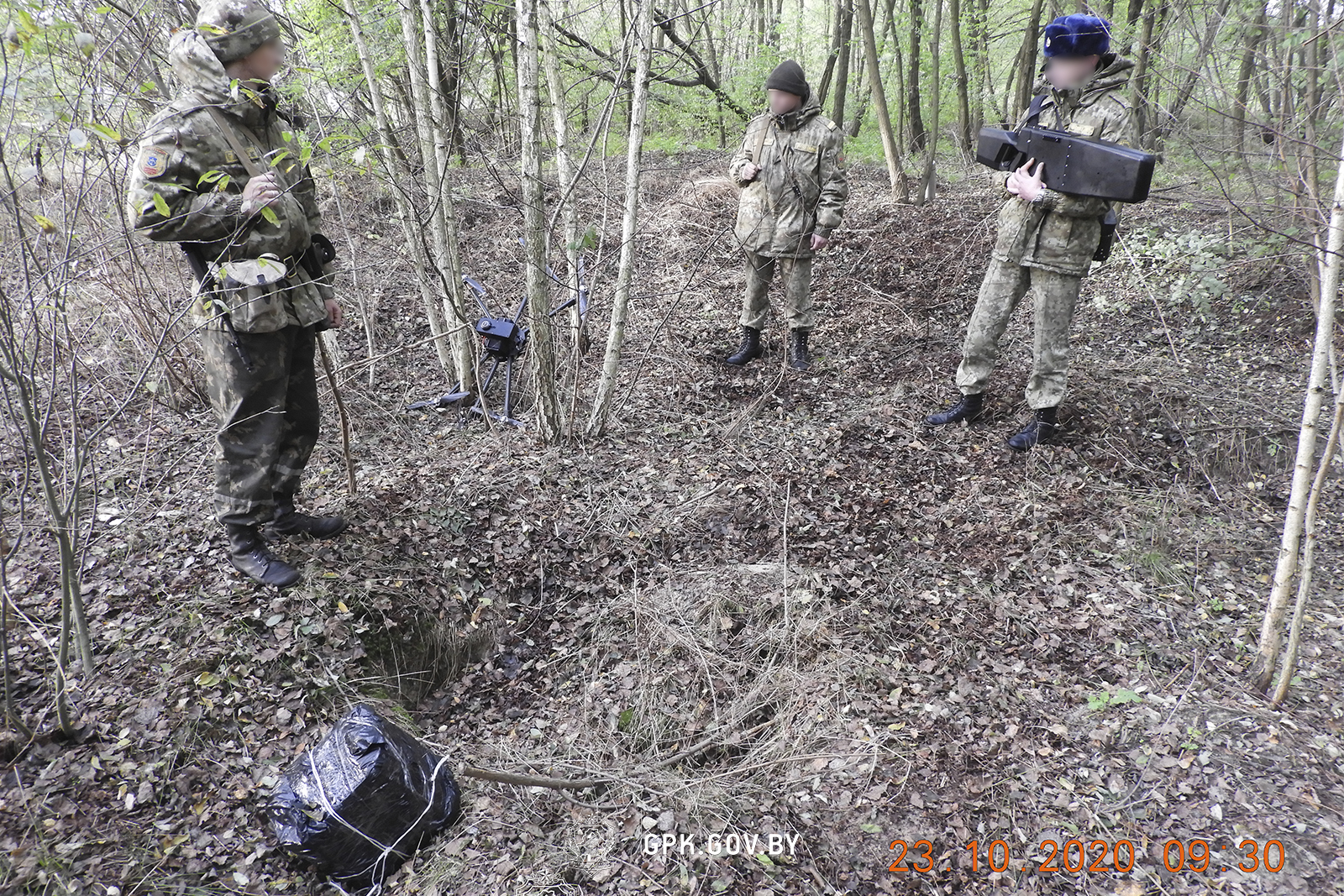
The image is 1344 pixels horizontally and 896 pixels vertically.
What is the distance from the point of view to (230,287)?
2744 mm

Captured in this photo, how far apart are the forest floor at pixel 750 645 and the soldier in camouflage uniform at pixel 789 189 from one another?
2.74ft

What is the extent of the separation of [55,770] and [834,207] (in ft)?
16.8

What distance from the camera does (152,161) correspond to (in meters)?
2.46

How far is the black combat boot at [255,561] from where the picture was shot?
118 inches

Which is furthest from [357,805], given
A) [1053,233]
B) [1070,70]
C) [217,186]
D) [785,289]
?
[1070,70]

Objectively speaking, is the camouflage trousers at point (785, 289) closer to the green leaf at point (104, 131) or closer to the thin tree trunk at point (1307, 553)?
the thin tree trunk at point (1307, 553)

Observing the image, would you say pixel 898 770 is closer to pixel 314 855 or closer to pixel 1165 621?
pixel 1165 621

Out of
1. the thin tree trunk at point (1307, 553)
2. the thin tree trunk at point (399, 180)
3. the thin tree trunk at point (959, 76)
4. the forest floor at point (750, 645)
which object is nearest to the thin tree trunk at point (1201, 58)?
the forest floor at point (750, 645)

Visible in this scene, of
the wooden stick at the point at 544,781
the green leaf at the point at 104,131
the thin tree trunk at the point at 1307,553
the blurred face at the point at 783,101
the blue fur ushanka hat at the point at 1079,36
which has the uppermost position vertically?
the blue fur ushanka hat at the point at 1079,36

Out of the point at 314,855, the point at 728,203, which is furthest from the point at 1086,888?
the point at 728,203

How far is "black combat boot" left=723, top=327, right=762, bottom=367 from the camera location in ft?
18.2

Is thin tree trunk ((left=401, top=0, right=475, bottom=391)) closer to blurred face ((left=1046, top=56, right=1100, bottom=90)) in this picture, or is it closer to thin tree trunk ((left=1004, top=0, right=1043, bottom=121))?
blurred face ((left=1046, top=56, right=1100, bottom=90))

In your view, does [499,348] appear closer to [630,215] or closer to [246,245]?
[630,215]

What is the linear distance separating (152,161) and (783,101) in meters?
3.89
